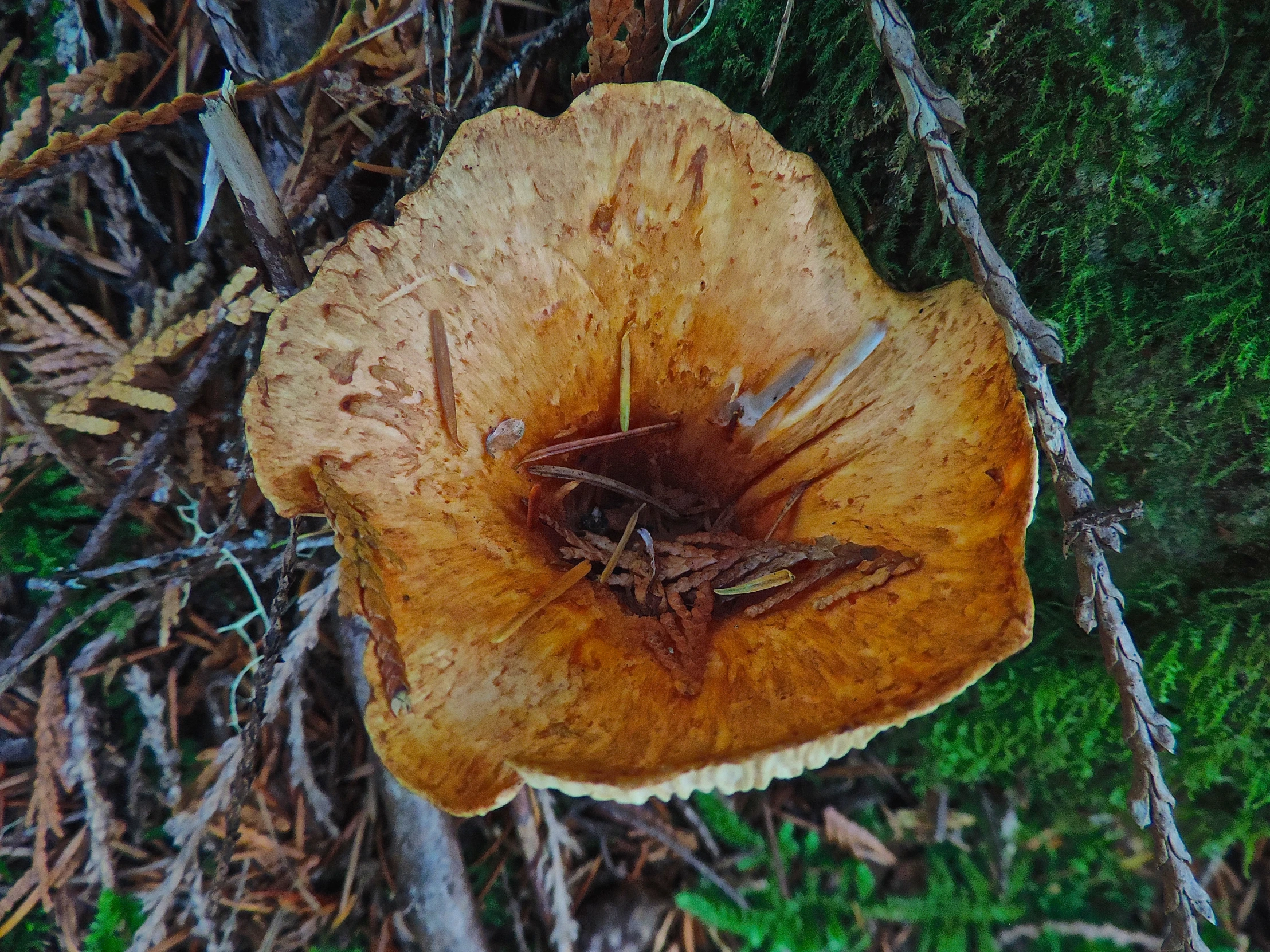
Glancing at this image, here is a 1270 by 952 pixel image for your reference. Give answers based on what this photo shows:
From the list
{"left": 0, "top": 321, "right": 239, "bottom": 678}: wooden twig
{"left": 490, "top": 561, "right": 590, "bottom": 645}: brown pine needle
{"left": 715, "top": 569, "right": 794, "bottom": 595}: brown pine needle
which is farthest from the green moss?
{"left": 0, "top": 321, "right": 239, "bottom": 678}: wooden twig

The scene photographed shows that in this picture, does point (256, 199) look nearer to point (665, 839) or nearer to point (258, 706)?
point (258, 706)

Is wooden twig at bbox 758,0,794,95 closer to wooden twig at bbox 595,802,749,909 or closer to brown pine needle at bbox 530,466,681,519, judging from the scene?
brown pine needle at bbox 530,466,681,519

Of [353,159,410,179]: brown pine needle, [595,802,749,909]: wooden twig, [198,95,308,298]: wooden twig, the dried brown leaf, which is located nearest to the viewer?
[198,95,308,298]: wooden twig

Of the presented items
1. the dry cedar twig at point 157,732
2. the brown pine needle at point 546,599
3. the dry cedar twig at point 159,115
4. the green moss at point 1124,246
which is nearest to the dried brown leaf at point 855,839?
the green moss at point 1124,246

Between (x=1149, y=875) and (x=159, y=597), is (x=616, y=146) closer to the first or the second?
(x=159, y=597)

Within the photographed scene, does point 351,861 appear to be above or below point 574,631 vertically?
below

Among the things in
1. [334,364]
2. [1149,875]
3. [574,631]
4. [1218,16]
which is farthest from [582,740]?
[1149,875]
